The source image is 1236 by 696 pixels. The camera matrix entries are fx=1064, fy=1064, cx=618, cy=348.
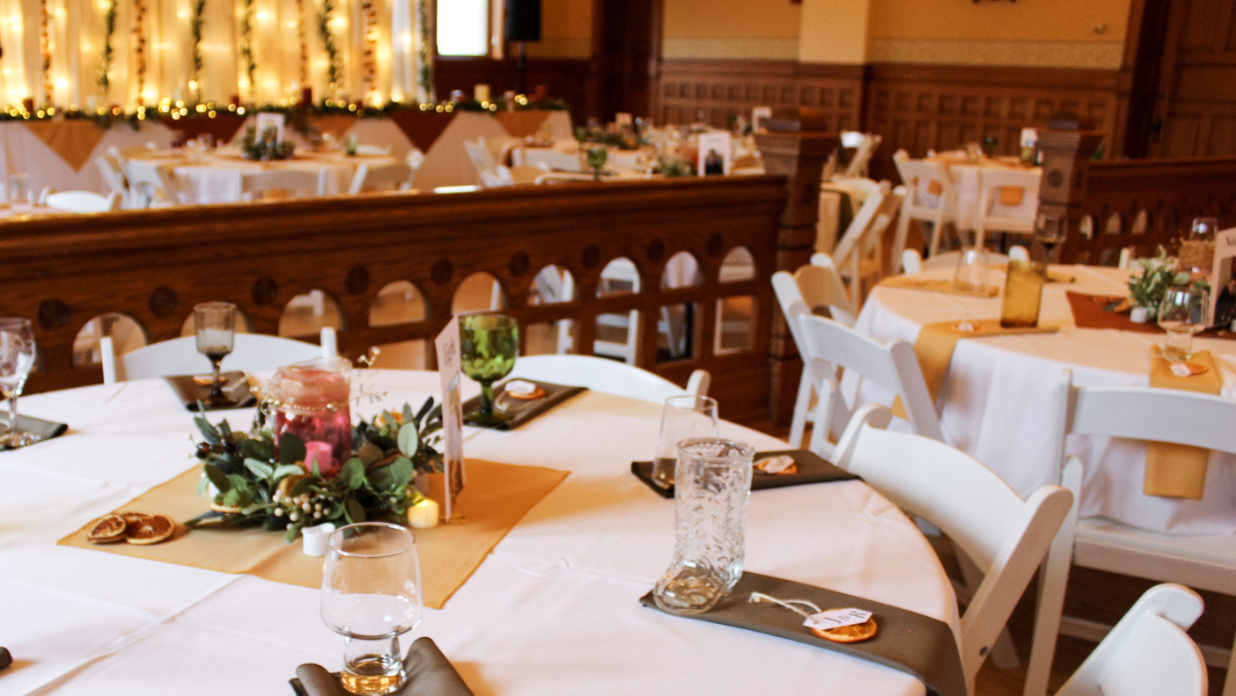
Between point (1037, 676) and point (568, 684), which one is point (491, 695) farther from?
point (1037, 676)

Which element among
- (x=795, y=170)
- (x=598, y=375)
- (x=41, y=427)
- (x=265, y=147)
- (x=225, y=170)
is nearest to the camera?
(x=41, y=427)

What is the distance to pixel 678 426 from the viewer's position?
5.07 ft

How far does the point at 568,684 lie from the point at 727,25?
38.9ft

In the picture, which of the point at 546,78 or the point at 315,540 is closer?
the point at 315,540

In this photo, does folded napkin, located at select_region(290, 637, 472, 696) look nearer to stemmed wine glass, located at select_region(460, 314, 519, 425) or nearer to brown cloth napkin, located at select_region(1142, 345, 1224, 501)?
stemmed wine glass, located at select_region(460, 314, 519, 425)

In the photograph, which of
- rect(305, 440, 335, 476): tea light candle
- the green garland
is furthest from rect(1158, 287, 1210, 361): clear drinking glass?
the green garland

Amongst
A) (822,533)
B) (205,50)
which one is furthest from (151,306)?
(205,50)

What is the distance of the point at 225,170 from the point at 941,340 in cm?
416

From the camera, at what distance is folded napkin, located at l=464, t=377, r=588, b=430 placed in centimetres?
185

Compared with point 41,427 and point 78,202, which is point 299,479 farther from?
point 78,202

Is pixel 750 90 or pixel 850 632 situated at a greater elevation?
pixel 750 90

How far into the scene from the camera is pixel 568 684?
3.46 feet

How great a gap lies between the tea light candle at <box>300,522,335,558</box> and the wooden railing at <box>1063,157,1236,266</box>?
431cm

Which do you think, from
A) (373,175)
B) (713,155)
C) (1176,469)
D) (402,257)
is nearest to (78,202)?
(373,175)
